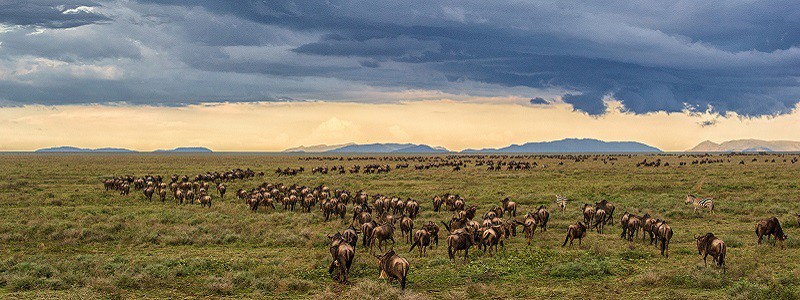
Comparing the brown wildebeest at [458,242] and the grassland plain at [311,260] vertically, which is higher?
the brown wildebeest at [458,242]

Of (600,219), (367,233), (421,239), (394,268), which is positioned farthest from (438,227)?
Answer: (600,219)

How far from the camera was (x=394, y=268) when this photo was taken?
12.5 m

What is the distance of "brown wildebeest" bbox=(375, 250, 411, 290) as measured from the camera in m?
12.3

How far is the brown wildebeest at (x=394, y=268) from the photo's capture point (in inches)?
484

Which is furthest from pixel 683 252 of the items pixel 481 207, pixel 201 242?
pixel 201 242

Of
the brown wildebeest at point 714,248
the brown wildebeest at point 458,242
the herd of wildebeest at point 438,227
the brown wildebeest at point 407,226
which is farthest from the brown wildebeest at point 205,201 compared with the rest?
the brown wildebeest at point 714,248

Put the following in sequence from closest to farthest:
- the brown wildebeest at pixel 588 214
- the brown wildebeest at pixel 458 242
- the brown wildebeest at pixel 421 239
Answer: the brown wildebeest at pixel 458 242 < the brown wildebeest at pixel 421 239 < the brown wildebeest at pixel 588 214

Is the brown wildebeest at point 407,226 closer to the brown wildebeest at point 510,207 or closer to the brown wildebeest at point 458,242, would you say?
the brown wildebeest at point 458,242

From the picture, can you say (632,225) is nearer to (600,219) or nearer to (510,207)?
(600,219)

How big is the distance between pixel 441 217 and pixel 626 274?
40.4 ft

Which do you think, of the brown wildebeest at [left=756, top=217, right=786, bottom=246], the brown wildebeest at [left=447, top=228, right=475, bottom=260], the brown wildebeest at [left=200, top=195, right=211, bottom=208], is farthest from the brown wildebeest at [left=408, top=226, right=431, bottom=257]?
the brown wildebeest at [left=200, top=195, right=211, bottom=208]

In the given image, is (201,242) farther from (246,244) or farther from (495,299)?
(495,299)

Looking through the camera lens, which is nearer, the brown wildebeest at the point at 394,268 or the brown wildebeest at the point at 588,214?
the brown wildebeest at the point at 394,268

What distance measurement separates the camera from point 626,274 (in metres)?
14.1
